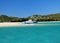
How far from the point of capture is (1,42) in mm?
10828

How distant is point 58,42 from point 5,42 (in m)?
3.59

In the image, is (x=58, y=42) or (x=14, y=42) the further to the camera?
(x=14, y=42)

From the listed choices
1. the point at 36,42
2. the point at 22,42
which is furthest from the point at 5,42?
the point at 36,42

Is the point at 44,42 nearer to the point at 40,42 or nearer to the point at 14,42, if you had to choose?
the point at 40,42

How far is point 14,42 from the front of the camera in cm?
1091

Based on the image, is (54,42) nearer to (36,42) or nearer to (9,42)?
(36,42)

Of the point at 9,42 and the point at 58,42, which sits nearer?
the point at 58,42

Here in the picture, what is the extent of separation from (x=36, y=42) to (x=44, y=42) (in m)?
0.56

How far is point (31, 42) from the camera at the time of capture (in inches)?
423

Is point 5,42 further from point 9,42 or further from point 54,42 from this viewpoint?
point 54,42

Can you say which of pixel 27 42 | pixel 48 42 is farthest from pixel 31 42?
pixel 48 42

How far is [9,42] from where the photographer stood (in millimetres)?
10914

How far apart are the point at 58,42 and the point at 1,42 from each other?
3848 mm

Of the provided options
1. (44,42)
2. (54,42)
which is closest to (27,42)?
(44,42)
